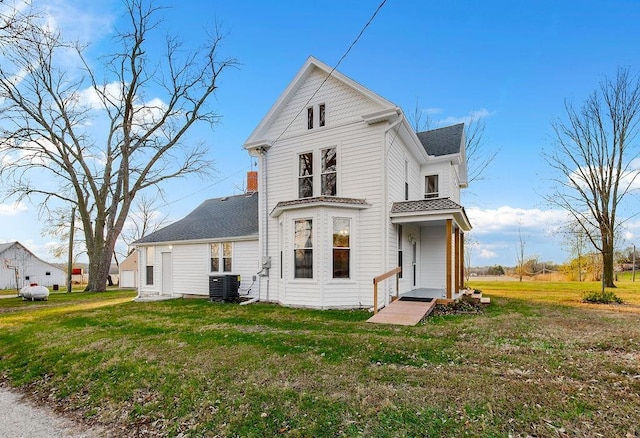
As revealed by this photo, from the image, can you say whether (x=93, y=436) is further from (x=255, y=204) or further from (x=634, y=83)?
(x=634, y=83)

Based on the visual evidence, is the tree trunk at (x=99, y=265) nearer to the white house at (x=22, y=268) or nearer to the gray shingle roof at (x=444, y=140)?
the gray shingle roof at (x=444, y=140)

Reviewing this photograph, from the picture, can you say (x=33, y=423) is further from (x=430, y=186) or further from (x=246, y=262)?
(x=430, y=186)

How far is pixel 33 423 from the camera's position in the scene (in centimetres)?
458

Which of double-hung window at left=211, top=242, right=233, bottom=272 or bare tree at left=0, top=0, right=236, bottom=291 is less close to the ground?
bare tree at left=0, top=0, right=236, bottom=291

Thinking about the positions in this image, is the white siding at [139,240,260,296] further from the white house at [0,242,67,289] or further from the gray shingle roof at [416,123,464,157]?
the white house at [0,242,67,289]

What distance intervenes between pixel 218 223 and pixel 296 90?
6.63 m

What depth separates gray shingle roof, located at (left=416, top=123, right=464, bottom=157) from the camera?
13664 millimetres

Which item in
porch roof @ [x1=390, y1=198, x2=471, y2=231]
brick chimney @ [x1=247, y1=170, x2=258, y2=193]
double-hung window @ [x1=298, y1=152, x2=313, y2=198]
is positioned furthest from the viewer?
brick chimney @ [x1=247, y1=170, x2=258, y2=193]

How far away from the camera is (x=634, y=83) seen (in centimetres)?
1697

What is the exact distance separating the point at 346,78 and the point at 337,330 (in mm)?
7532

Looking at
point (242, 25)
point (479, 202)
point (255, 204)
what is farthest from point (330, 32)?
point (479, 202)

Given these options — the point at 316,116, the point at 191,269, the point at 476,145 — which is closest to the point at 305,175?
the point at 316,116

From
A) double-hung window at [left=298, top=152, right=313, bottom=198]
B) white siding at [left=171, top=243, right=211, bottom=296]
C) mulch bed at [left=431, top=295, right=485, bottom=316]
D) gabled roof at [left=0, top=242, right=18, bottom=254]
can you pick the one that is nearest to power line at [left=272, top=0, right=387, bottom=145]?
double-hung window at [left=298, top=152, right=313, bottom=198]

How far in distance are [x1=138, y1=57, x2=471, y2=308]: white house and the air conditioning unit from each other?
725mm
